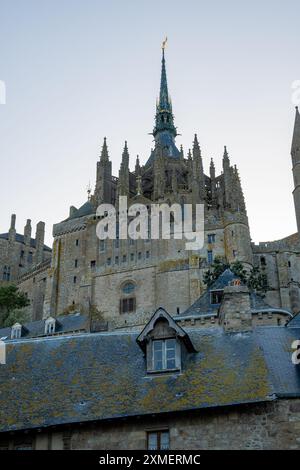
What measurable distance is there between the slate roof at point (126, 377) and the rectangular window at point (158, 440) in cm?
54

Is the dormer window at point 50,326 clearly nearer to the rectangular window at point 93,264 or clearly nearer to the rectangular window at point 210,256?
the rectangular window at point 93,264

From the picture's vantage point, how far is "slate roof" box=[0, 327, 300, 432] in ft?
54.2

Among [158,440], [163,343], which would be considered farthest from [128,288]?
[158,440]

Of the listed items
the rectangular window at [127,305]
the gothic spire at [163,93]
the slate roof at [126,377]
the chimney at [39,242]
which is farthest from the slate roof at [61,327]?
the gothic spire at [163,93]

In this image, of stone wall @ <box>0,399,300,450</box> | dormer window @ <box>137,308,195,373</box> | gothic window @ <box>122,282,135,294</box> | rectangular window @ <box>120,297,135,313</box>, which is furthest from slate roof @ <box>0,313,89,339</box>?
stone wall @ <box>0,399,300,450</box>

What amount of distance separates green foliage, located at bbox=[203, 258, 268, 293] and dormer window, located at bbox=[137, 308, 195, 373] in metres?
36.7

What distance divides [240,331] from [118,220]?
171ft

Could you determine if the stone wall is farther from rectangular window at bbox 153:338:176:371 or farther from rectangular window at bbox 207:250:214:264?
rectangular window at bbox 207:250:214:264

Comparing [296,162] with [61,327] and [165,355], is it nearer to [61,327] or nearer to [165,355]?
[61,327]

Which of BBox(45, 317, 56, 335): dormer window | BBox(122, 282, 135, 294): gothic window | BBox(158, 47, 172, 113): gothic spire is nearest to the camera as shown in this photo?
BBox(45, 317, 56, 335): dormer window

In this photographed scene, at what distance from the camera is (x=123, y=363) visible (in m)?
18.8

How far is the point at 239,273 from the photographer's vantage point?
55.2 m

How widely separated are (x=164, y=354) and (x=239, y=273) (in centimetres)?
3763
